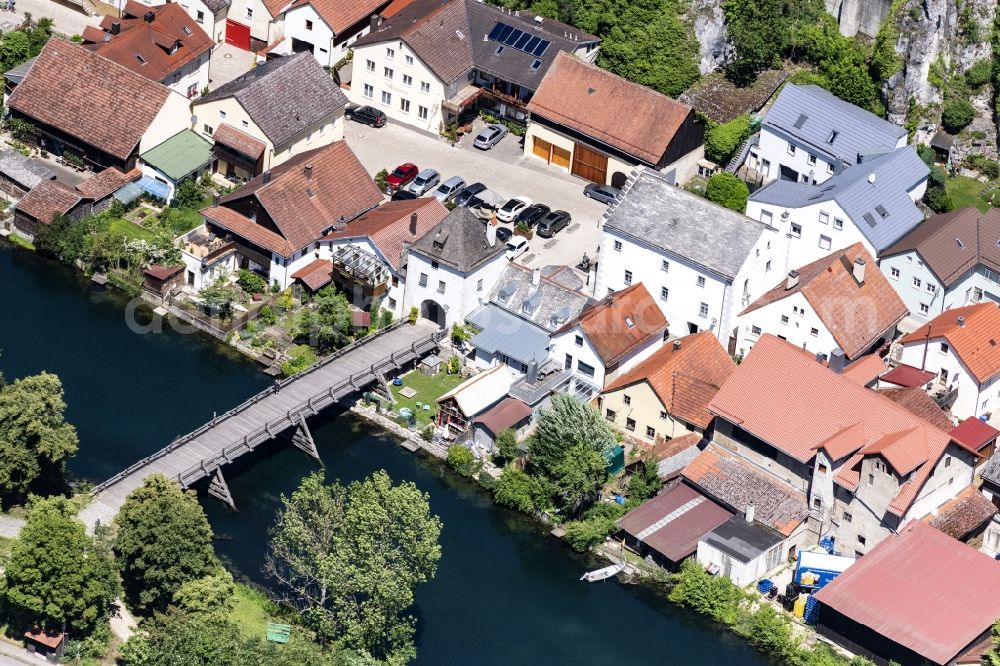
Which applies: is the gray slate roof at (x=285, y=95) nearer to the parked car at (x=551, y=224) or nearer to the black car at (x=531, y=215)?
the black car at (x=531, y=215)

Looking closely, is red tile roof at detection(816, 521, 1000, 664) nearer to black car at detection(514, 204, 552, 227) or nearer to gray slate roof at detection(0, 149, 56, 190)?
black car at detection(514, 204, 552, 227)

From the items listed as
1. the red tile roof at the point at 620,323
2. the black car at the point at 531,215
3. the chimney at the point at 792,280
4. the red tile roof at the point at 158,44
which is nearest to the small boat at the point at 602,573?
the red tile roof at the point at 620,323

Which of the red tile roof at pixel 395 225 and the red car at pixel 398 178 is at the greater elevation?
the red tile roof at pixel 395 225

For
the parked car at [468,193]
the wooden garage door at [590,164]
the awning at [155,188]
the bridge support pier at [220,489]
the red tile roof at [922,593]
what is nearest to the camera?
the red tile roof at [922,593]

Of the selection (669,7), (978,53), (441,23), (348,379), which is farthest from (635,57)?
(348,379)

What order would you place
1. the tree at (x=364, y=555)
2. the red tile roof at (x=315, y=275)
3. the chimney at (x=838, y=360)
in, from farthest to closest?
the red tile roof at (x=315, y=275) → the chimney at (x=838, y=360) → the tree at (x=364, y=555)

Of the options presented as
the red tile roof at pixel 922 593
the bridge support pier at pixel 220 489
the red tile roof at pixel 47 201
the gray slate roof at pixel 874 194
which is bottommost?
the bridge support pier at pixel 220 489

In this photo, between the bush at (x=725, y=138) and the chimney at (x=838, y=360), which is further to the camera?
the bush at (x=725, y=138)
